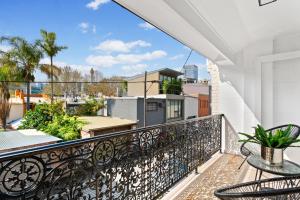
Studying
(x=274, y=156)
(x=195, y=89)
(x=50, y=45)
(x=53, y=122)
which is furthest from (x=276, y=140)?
(x=50, y=45)

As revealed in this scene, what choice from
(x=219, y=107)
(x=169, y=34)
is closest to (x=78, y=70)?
(x=219, y=107)

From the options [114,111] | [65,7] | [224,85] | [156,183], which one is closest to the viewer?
[156,183]

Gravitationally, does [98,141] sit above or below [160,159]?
above

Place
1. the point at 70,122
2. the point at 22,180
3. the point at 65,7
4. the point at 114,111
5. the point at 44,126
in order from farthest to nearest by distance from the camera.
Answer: the point at 65,7 < the point at 114,111 < the point at 44,126 < the point at 70,122 < the point at 22,180

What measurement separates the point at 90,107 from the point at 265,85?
14475 mm

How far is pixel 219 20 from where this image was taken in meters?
2.58

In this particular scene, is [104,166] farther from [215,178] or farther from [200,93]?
[200,93]

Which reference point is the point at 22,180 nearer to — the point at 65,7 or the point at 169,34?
the point at 169,34

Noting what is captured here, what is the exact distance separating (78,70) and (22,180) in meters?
23.2

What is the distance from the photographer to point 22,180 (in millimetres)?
1128

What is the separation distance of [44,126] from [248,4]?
12.4 meters

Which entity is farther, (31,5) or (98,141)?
(31,5)

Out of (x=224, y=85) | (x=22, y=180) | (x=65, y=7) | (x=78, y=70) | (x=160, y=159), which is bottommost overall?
(x=160, y=159)

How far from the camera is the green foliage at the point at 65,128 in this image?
1020 cm
